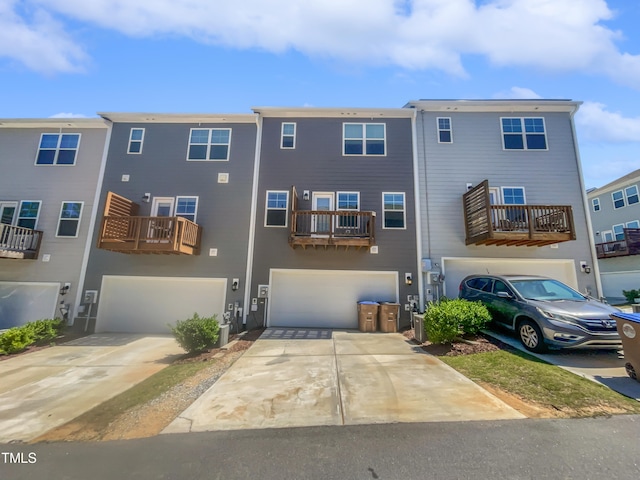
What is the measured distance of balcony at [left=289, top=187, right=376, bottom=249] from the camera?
30.9ft

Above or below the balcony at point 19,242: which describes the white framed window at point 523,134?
above

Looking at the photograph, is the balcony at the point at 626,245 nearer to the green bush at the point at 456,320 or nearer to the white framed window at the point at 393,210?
the white framed window at the point at 393,210

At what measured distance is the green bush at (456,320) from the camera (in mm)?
6537

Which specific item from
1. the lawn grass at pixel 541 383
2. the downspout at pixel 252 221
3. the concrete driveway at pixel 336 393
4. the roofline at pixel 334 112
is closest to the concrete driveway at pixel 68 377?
the concrete driveway at pixel 336 393

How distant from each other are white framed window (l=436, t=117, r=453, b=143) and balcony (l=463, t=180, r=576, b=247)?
2.99 m

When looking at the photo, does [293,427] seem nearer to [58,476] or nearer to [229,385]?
[229,385]

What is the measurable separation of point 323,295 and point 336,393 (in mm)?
5961

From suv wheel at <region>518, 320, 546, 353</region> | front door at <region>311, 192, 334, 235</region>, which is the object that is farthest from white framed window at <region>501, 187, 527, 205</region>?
front door at <region>311, 192, 334, 235</region>

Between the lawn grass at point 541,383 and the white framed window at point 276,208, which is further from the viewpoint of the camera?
the white framed window at point 276,208

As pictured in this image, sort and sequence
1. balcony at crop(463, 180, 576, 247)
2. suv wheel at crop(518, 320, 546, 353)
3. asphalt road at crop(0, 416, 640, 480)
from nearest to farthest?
asphalt road at crop(0, 416, 640, 480) → suv wheel at crop(518, 320, 546, 353) → balcony at crop(463, 180, 576, 247)

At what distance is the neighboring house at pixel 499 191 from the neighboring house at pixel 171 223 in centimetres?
769

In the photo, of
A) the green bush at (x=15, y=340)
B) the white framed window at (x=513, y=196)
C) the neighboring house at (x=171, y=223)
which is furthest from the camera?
the white framed window at (x=513, y=196)

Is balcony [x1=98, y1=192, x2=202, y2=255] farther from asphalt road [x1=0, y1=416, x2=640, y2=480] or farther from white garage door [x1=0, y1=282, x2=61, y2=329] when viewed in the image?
asphalt road [x1=0, y1=416, x2=640, y2=480]

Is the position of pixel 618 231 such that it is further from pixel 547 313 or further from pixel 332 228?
pixel 332 228
